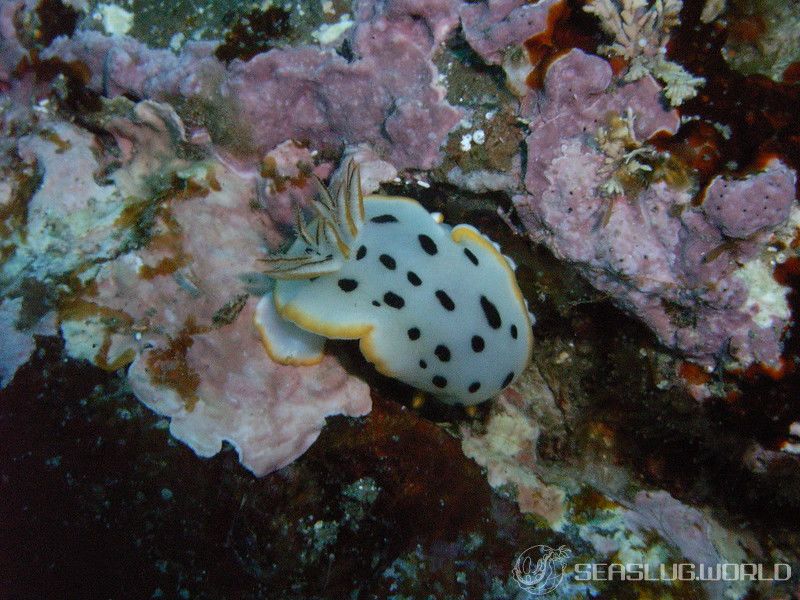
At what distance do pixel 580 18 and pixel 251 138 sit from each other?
2.09 meters

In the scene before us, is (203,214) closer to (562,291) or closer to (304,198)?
(304,198)

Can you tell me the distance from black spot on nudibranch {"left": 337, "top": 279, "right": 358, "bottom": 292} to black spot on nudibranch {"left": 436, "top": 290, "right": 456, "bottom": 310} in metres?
0.49

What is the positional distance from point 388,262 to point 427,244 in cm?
27

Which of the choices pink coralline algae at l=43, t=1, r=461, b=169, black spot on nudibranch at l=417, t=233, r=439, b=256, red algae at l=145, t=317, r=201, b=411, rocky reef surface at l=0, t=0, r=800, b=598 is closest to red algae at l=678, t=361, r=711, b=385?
rocky reef surface at l=0, t=0, r=800, b=598

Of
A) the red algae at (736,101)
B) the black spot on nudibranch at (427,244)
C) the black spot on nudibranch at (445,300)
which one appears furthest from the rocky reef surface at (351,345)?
the black spot on nudibranch at (445,300)

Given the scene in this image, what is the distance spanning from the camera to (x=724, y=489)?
337cm

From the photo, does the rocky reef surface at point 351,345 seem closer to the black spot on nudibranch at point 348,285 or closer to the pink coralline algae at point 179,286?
the pink coralline algae at point 179,286

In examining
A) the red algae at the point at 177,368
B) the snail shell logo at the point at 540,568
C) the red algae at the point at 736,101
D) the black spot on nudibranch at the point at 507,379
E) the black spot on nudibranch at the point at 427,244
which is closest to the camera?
the red algae at the point at 736,101

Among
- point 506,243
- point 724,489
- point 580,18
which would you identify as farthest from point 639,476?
point 580,18

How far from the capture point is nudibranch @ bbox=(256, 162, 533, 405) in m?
2.96

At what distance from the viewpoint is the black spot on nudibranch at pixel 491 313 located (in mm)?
3088

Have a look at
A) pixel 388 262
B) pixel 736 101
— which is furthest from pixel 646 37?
pixel 388 262

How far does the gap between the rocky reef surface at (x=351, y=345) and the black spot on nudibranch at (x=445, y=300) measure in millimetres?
624

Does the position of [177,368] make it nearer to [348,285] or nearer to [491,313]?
[348,285]
